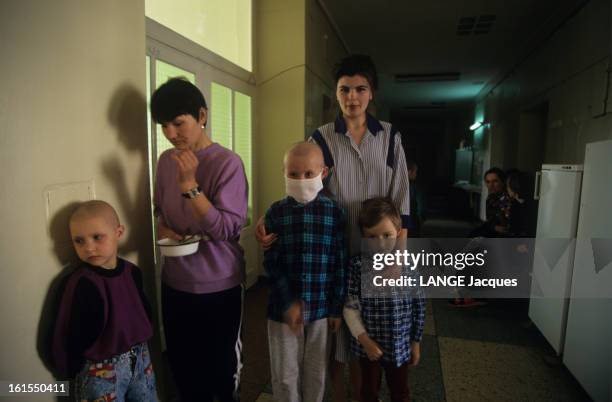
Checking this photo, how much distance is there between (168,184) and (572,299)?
7.17ft

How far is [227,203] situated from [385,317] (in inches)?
27.5

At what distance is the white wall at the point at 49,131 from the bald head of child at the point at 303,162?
1.97ft

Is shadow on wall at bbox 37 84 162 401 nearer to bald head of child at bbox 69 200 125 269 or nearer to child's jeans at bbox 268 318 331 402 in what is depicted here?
bald head of child at bbox 69 200 125 269

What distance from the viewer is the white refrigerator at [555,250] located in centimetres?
208

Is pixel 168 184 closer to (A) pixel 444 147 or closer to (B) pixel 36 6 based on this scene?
(B) pixel 36 6

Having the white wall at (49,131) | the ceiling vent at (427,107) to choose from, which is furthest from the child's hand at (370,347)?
the ceiling vent at (427,107)

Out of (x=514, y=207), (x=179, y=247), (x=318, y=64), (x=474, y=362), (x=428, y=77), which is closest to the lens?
(x=179, y=247)

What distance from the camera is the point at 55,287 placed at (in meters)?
1.02

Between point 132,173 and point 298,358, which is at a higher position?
point 132,173

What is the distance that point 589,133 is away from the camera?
299cm

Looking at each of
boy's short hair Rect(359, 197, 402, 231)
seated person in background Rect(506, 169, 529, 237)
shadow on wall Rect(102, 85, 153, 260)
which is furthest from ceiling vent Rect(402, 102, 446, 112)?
shadow on wall Rect(102, 85, 153, 260)

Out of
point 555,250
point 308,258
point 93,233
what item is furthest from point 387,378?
point 555,250

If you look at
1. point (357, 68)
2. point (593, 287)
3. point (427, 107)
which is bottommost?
point (593, 287)

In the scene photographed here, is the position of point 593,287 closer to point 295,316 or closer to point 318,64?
point 295,316
